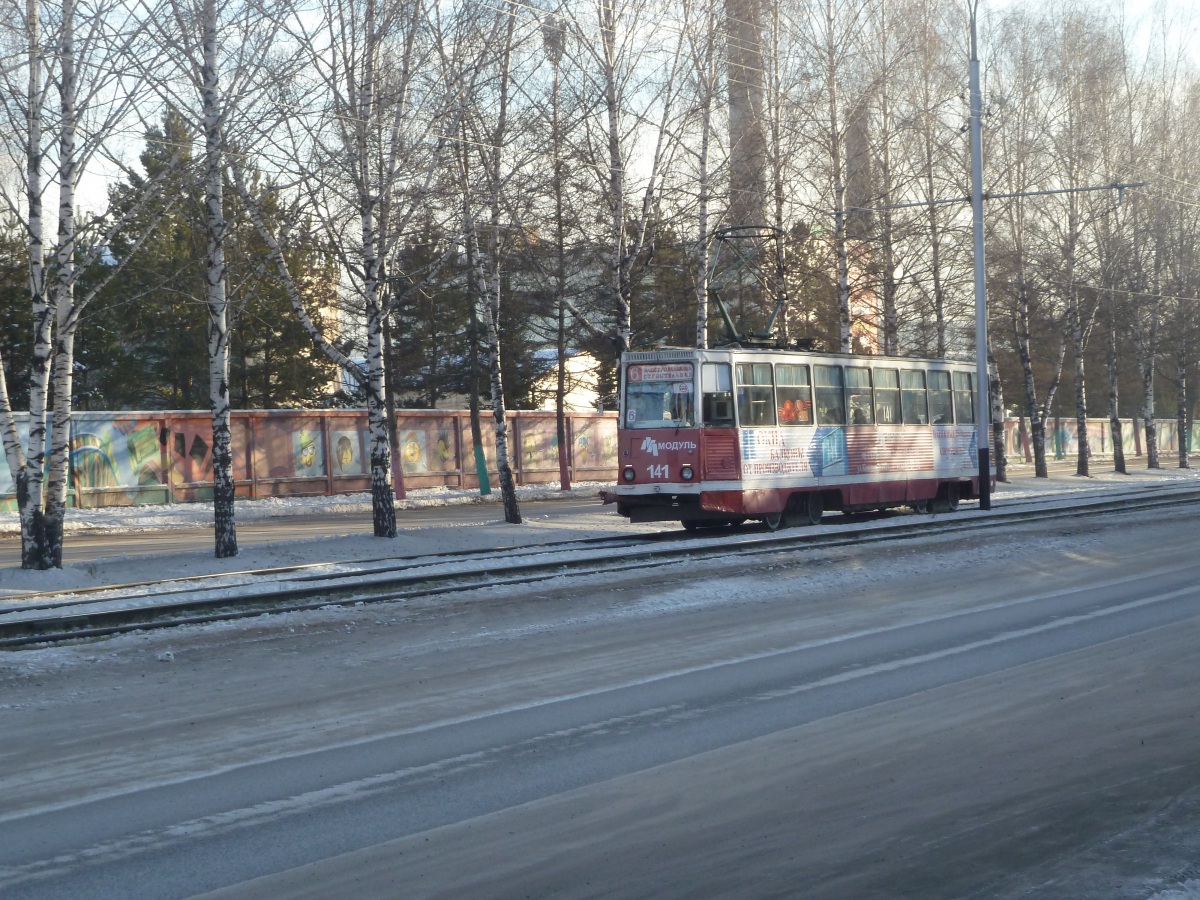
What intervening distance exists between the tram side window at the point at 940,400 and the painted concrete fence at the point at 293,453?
18.0 metres

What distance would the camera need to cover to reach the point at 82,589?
1457 cm

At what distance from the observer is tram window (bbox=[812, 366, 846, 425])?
23.4 m

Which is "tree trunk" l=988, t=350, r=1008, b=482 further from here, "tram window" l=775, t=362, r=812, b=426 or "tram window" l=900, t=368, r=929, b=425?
"tram window" l=775, t=362, r=812, b=426

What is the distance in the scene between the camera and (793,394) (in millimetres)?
22844

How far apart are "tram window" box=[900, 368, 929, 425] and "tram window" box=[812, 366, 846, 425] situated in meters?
2.42

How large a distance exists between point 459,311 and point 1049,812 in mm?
40233

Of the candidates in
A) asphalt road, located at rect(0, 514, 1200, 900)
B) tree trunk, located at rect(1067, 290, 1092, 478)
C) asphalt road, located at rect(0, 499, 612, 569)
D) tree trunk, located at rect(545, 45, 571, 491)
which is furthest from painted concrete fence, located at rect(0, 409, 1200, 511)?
asphalt road, located at rect(0, 514, 1200, 900)

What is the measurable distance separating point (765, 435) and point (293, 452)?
19.1m

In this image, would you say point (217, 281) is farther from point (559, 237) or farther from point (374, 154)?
point (559, 237)

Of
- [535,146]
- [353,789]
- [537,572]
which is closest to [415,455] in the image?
[535,146]

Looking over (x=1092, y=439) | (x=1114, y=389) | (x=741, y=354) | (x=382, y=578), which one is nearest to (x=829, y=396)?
(x=741, y=354)

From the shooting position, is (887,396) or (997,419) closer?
(887,396)

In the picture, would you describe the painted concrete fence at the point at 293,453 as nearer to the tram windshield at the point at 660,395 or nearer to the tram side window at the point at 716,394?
the tram windshield at the point at 660,395

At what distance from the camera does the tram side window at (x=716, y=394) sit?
21.3m
